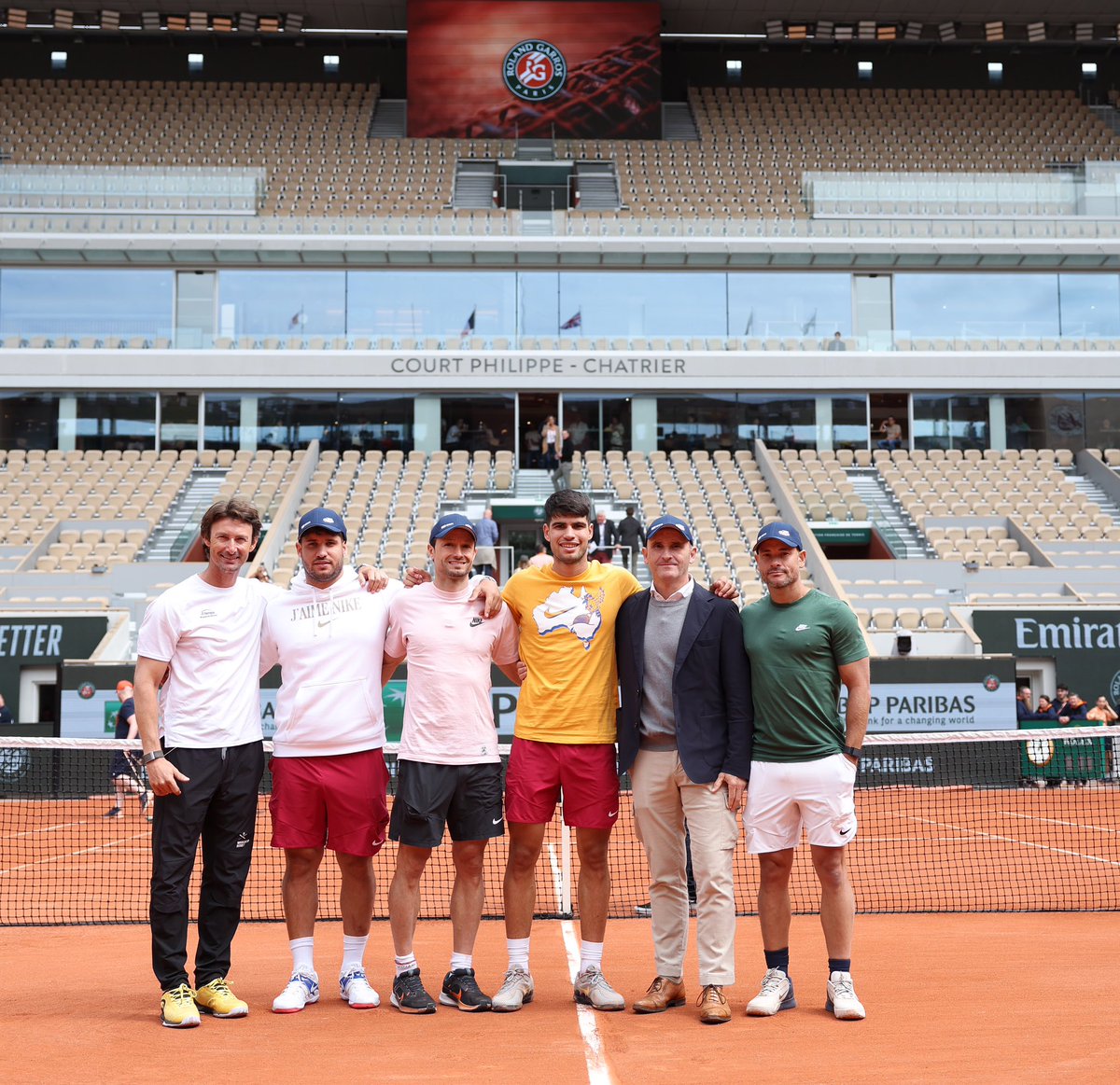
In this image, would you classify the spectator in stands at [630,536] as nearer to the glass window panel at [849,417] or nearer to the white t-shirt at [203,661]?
the glass window panel at [849,417]

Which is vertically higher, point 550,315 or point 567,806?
point 550,315

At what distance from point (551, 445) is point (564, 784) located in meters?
24.9

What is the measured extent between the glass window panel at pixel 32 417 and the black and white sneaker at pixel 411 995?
2999cm

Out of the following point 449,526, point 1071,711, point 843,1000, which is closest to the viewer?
point 843,1000

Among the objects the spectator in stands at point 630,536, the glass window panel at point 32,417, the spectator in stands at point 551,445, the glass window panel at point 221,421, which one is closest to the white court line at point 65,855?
the spectator in stands at point 630,536

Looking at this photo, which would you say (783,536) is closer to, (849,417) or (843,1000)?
(843,1000)

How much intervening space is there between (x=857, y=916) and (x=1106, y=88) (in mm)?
42200

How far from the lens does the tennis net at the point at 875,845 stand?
10.1 meters

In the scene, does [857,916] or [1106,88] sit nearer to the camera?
[857,916]

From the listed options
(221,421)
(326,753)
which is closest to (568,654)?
(326,753)

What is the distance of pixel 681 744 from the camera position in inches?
233

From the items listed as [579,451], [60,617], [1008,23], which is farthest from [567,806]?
[1008,23]

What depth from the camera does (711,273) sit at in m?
34.8

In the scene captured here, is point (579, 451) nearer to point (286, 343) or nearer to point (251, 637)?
point (286, 343)
